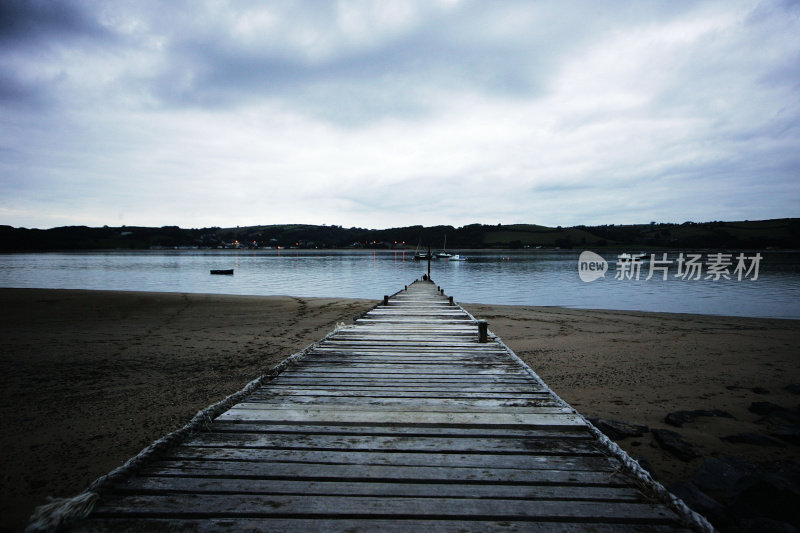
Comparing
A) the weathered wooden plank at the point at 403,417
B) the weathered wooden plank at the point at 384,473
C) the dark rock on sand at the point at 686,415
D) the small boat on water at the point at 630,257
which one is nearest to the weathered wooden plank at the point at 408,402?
the weathered wooden plank at the point at 403,417

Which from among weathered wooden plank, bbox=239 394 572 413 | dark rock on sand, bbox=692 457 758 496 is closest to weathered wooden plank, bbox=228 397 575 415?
weathered wooden plank, bbox=239 394 572 413

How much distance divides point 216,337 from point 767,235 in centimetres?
16897

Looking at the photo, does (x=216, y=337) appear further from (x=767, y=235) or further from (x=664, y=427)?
(x=767, y=235)

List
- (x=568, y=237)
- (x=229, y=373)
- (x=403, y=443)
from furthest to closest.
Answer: (x=568, y=237)
(x=229, y=373)
(x=403, y=443)

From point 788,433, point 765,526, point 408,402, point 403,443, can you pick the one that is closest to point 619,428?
point 788,433

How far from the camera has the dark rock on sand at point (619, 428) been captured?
21.5 feet

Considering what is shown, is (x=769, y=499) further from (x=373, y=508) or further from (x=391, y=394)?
(x=373, y=508)

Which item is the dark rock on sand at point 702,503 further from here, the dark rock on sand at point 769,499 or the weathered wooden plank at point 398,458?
the weathered wooden plank at point 398,458

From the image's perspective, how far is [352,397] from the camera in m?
4.86

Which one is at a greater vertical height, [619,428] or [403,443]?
[403,443]

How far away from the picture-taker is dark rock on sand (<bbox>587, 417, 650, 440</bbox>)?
6555mm

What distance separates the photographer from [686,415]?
24.2 feet

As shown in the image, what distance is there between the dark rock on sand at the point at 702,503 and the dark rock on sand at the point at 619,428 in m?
1.69

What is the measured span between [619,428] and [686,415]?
5.68ft
